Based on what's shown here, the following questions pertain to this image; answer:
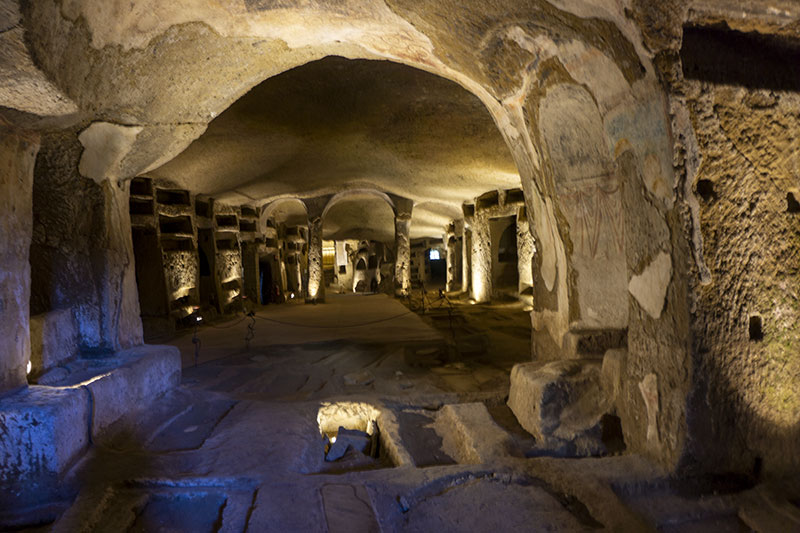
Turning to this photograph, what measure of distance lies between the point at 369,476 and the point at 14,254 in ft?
8.04

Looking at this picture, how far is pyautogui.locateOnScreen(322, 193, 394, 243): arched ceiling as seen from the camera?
1703cm

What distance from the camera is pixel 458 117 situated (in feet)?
21.9

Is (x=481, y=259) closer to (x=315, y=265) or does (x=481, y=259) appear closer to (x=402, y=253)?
(x=402, y=253)

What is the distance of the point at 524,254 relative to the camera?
11062 millimetres

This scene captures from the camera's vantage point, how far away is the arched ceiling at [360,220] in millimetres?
17031

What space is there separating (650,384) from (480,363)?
3.33 metres

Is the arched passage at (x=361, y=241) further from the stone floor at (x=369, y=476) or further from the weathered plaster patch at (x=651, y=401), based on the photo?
the weathered plaster patch at (x=651, y=401)

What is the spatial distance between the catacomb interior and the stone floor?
2 centimetres

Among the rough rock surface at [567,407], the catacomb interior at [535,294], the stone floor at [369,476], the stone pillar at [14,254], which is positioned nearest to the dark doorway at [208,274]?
the stone floor at [369,476]

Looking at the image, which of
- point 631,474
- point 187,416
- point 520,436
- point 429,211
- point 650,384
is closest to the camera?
point 631,474

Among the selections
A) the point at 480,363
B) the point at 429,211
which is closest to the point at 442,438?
the point at 480,363

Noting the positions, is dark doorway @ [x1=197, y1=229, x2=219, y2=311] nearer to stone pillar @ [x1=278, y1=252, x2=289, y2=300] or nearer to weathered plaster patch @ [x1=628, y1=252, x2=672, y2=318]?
stone pillar @ [x1=278, y1=252, x2=289, y2=300]

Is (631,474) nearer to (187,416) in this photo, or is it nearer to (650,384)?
(650,384)

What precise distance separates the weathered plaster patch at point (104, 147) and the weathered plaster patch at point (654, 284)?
11.9ft
